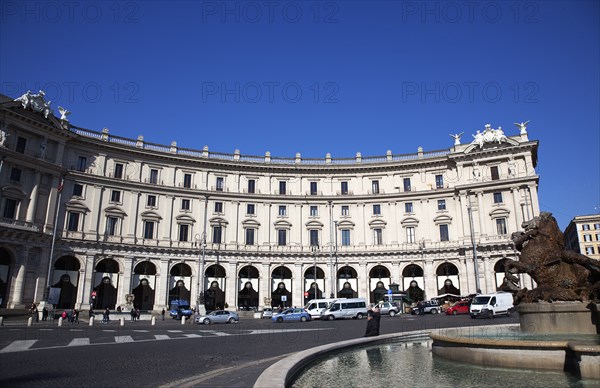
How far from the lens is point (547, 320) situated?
11.6 metres

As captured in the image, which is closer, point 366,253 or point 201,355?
point 201,355

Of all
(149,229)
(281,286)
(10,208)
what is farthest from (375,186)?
(10,208)

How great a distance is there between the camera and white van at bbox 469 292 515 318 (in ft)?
110

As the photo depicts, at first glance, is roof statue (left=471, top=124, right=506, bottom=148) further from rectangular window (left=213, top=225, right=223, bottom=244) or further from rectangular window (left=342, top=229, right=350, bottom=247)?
rectangular window (left=213, top=225, right=223, bottom=244)

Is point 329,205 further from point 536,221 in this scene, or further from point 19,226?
point 536,221

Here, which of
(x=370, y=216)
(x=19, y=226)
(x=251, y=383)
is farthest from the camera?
(x=370, y=216)

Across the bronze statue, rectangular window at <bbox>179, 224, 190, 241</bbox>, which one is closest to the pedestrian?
the bronze statue

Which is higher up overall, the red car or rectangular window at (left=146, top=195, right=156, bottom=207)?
rectangular window at (left=146, top=195, right=156, bottom=207)

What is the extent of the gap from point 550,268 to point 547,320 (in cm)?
182

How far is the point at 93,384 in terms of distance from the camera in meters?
8.11

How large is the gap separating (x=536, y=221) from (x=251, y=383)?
421 inches

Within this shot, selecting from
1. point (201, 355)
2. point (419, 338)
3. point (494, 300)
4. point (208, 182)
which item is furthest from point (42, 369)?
point (208, 182)

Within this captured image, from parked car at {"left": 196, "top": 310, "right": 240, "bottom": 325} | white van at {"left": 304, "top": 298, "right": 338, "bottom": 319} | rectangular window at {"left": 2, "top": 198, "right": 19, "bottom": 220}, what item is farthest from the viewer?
white van at {"left": 304, "top": 298, "right": 338, "bottom": 319}

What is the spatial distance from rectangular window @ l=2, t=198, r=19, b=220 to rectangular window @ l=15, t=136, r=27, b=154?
5.25 metres
